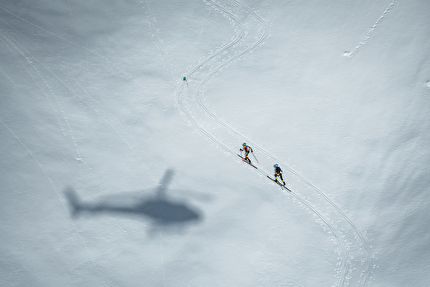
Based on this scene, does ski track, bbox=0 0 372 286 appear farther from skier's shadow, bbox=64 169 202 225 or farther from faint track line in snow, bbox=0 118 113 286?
skier's shadow, bbox=64 169 202 225

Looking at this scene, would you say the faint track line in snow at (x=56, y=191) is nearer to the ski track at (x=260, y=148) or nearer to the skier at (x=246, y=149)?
the ski track at (x=260, y=148)

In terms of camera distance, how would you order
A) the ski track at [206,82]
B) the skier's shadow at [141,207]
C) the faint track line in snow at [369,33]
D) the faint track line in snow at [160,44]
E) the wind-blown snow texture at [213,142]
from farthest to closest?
the faint track line in snow at [369,33] → the faint track line in snow at [160,44] → the skier's shadow at [141,207] → the ski track at [206,82] → the wind-blown snow texture at [213,142]

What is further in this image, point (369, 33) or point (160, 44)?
point (160, 44)

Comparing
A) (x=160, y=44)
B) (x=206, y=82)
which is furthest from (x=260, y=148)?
(x=160, y=44)

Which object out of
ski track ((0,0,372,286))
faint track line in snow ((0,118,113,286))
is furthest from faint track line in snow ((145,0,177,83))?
faint track line in snow ((0,118,113,286))

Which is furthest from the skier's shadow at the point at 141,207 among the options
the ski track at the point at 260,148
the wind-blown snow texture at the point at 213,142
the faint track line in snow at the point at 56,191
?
the ski track at the point at 260,148

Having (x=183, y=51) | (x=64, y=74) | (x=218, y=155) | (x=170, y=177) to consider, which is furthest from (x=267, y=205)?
(x=64, y=74)

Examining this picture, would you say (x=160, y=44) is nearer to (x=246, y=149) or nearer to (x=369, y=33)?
(x=246, y=149)
